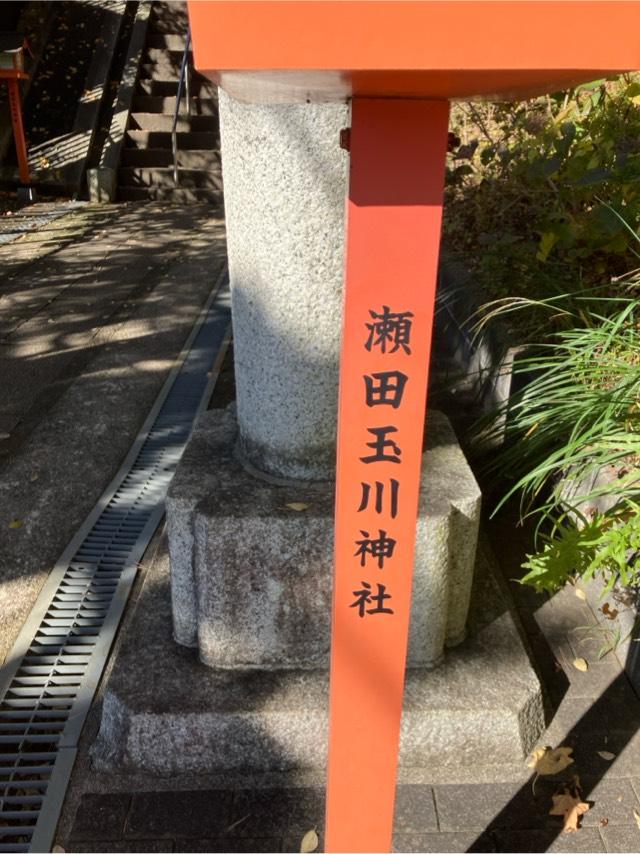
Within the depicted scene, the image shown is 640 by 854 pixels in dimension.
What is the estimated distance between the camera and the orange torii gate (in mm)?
905

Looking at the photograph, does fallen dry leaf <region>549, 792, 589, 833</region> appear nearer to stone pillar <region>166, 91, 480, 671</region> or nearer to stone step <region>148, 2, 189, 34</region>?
stone pillar <region>166, 91, 480, 671</region>

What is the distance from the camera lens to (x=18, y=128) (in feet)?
34.2

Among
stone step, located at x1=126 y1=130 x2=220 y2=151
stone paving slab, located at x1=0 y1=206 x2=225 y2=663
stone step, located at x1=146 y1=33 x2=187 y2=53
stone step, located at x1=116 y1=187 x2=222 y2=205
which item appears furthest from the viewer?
stone step, located at x1=146 y1=33 x2=187 y2=53

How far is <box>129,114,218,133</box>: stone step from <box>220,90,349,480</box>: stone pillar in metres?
10.4

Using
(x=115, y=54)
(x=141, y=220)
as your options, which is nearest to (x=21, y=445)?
(x=141, y=220)

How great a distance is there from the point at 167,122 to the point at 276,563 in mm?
11099

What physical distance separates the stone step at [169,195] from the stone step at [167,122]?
1.35 m

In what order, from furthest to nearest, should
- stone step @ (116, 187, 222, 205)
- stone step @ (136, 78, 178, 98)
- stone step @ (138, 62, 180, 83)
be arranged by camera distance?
stone step @ (138, 62, 180, 83) < stone step @ (136, 78, 178, 98) < stone step @ (116, 187, 222, 205)

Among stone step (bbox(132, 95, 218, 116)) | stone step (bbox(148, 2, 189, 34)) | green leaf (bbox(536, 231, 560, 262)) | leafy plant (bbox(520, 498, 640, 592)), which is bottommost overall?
leafy plant (bbox(520, 498, 640, 592))

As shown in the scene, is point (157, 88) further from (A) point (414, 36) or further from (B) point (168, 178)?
(A) point (414, 36)

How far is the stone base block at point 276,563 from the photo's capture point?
7.49 ft

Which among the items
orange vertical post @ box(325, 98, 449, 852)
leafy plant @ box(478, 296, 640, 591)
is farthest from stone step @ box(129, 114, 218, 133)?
orange vertical post @ box(325, 98, 449, 852)

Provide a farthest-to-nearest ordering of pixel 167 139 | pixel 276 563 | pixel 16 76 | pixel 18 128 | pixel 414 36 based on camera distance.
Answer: pixel 167 139
pixel 18 128
pixel 16 76
pixel 276 563
pixel 414 36

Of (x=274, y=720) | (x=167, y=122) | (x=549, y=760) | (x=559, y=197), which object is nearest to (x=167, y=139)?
(x=167, y=122)
